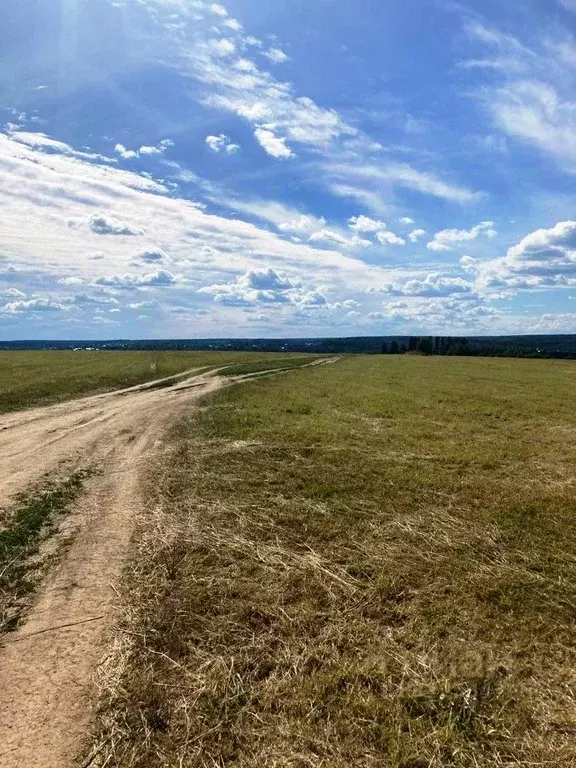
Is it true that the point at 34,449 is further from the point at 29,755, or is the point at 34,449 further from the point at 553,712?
the point at 553,712

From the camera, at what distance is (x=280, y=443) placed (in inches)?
651

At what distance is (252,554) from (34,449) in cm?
966

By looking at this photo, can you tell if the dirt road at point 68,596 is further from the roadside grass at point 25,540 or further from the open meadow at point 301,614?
the roadside grass at point 25,540

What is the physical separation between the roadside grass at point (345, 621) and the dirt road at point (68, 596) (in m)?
0.31

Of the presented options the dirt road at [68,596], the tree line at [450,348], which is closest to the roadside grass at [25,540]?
the dirt road at [68,596]

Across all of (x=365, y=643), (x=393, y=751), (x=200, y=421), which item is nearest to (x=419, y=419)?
(x=200, y=421)

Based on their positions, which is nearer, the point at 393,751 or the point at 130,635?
the point at 393,751

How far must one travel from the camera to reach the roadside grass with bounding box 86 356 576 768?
4.39 meters

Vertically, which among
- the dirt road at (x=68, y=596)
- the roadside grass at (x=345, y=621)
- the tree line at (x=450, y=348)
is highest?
the tree line at (x=450, y=348)

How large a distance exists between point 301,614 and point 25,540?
16.6 ft

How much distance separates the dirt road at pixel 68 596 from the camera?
14.6ft

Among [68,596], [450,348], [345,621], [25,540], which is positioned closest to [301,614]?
[345,621]

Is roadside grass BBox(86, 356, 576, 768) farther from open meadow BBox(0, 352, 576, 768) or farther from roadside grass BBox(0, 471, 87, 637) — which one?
roadside grass BBox(0, 471, 87, 637)

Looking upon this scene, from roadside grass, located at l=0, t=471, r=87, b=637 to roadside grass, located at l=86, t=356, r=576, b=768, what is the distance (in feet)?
4.53
